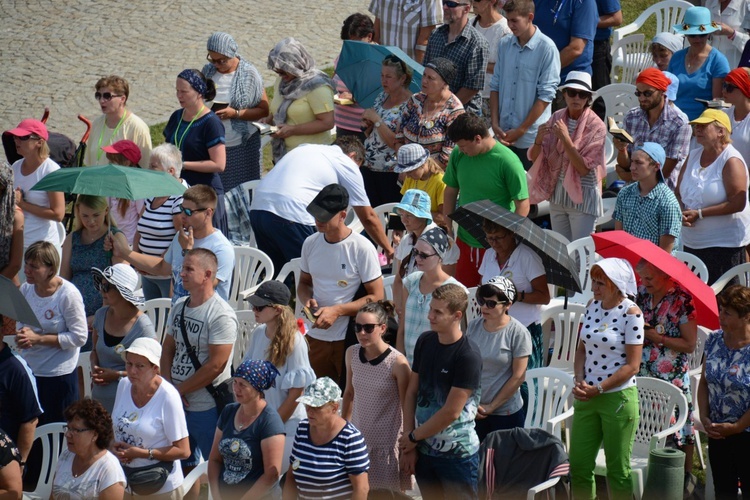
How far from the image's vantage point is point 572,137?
9.41 metres

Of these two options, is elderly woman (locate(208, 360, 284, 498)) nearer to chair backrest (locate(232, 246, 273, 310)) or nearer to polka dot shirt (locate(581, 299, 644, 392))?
polka dot shirt (locate(581, 299, 644, 392))

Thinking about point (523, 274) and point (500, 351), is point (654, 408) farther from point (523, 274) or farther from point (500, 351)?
point (523, 274)

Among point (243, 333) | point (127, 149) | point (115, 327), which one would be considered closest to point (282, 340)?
point (115, 327)

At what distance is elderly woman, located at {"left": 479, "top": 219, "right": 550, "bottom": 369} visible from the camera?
298 inches

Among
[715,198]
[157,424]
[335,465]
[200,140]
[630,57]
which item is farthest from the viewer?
[630,57]

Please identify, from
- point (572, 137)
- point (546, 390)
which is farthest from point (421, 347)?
point (572, 137)

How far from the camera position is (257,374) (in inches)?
258

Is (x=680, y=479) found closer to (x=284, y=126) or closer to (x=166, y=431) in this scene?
(x=166, y=431)

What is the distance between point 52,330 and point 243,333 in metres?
1.28

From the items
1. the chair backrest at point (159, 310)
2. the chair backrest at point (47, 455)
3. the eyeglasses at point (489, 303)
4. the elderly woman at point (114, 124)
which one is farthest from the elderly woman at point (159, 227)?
the eyeglasses at point (489, 303)

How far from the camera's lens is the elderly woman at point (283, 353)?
282 inches

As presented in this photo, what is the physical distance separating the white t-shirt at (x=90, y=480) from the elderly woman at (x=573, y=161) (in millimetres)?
4345

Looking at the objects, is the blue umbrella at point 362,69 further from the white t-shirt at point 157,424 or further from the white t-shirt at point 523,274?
the white t-shirt at point 157,424

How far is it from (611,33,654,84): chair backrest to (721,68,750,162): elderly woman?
3.77 metres
